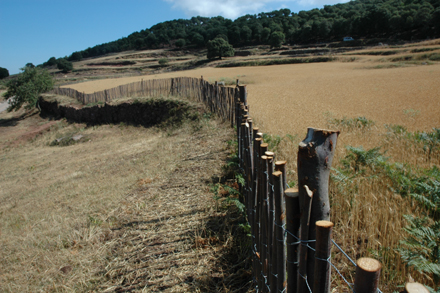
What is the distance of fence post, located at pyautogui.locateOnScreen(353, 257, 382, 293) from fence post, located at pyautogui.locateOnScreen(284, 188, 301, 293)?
444mm

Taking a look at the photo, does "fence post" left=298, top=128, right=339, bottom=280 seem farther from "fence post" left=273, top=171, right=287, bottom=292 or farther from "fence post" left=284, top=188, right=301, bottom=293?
"fence post" left=273, top=171, right=287, bottom=292

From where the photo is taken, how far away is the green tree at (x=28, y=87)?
24422 mm

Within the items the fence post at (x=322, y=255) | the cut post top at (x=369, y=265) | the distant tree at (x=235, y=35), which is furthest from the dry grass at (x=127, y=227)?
the distant tree at (x=235, y=35)

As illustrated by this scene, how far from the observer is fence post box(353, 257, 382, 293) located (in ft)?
2.74

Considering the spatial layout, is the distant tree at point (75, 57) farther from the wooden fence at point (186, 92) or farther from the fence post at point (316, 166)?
the fence post at point (316, 166)

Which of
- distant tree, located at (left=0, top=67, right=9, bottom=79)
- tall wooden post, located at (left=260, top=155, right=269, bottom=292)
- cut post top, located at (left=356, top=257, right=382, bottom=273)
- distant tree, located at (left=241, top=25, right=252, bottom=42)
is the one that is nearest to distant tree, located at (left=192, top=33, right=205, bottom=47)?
distant tree, located at (left=241, top=25, right=252, bottom=42)

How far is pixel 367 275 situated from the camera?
85cm

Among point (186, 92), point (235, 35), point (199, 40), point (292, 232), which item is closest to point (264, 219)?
point (292, 232)

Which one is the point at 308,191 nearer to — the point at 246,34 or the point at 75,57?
the point at 246,34

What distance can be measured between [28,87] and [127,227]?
1068 inches

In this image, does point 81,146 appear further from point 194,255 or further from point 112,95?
point 194,255

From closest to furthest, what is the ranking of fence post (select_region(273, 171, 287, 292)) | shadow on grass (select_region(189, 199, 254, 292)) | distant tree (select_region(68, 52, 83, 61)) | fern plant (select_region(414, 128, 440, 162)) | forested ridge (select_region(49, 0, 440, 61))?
fence post (select_region(273, 171, 287, 292)) → shadow on grass (select_region(189, 199, 254, 292)) → fern plant (select_region(414, 128, 440, 162)) → forested ridge (select_region(49, 0, 440, 61)) → distant tree (select_region(68, 52, 83, 61))

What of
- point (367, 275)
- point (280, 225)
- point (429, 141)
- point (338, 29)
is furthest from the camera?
point (338, 29)

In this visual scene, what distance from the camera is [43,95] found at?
24.5m
